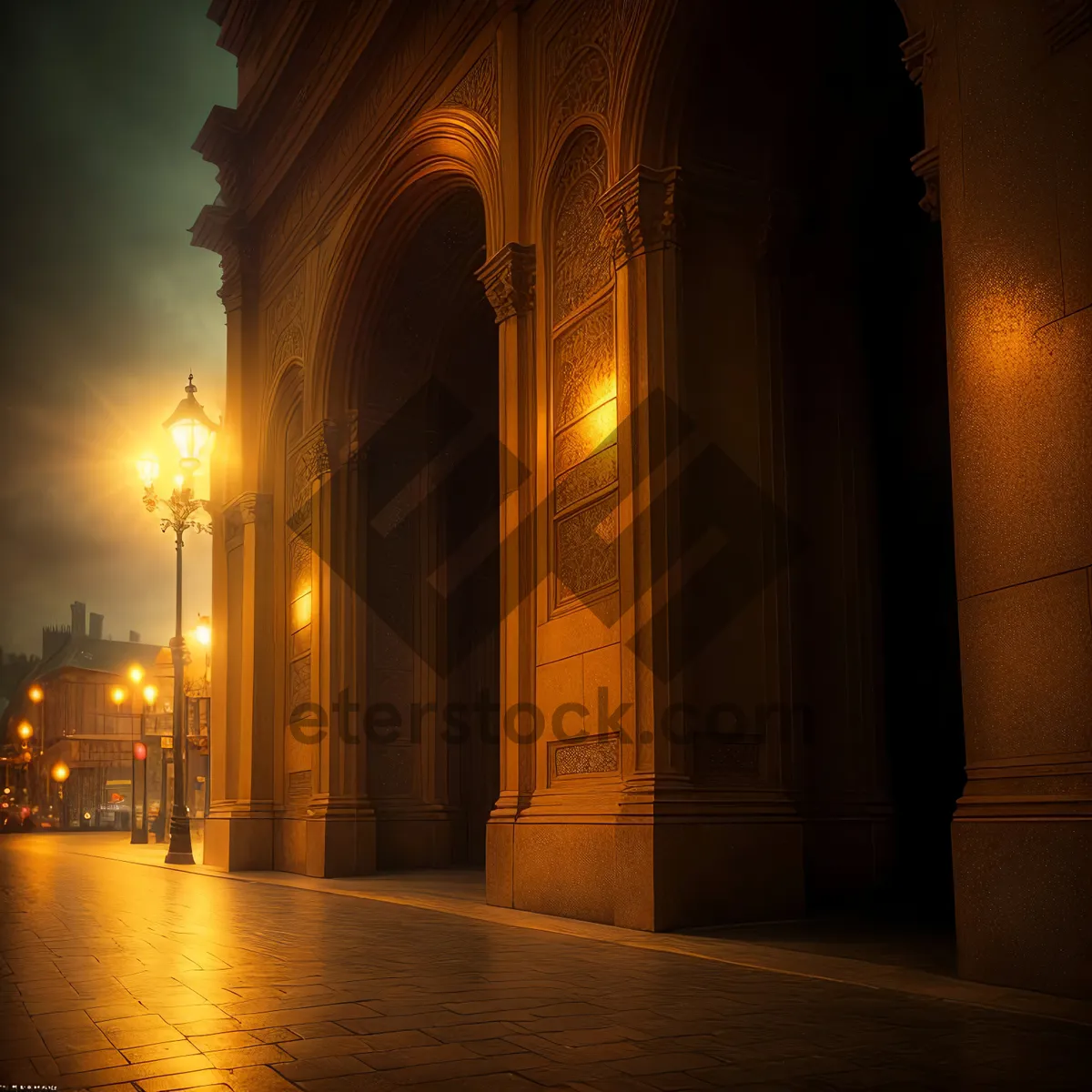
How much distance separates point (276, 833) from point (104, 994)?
13.4 meters

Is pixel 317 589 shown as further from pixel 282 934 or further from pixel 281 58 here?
pixel 282 934

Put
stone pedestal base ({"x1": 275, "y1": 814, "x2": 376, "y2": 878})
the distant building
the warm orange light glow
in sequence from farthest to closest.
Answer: the distant building < the warm orange light glow < stone pedestal base ({"x1": 275, "y1": 814, "x2": 376, "y2": 878})

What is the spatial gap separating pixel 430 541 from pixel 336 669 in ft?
8.14

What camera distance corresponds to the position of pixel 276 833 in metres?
19.4

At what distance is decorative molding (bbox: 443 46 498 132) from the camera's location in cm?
1372

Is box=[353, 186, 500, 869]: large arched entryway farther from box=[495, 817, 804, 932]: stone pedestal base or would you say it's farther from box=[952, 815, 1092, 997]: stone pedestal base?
box=[952, 815, 1092, 997]: stone pedestal base

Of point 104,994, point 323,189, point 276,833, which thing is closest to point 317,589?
point 276,833

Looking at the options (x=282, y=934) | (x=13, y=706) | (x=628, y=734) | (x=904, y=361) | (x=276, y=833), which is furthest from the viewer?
(x=13, y=706)

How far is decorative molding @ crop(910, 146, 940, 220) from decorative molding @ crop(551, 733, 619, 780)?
4905mm

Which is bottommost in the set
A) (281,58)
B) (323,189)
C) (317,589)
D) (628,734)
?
(628,734)

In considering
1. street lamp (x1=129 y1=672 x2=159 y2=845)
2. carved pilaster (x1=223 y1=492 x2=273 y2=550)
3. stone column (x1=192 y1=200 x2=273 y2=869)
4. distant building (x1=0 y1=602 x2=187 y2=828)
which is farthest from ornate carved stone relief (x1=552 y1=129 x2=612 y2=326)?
distant building (x1=0 y1=602 x2=187 y2=828)

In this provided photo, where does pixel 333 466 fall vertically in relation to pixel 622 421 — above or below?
above

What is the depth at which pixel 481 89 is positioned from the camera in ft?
46.0

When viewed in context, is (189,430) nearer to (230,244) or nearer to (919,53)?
(230,244)
